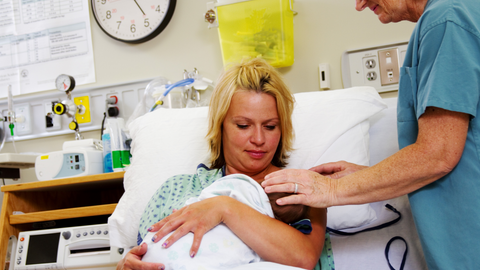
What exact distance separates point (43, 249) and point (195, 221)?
108 cm

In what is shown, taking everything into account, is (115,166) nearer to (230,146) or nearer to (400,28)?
(230,146)

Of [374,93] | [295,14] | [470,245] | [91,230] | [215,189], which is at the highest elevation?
[295,14]

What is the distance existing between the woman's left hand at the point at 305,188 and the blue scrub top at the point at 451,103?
23cm

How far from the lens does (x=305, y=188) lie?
875 mm

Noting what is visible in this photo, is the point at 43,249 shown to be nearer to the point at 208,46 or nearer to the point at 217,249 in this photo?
the point at 217,249

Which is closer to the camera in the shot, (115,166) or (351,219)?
(351,219)

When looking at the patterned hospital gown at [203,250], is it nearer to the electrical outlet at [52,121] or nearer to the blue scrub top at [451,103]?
the blue scrub top at [451,103]

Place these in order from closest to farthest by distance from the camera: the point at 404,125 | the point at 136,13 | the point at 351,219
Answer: the point at 404,125 < the point at 351,219 < the point at 136,13

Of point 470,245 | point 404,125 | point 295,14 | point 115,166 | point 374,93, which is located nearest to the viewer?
point 470,245

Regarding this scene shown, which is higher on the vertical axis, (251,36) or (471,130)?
(251,36)

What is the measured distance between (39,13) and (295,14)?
1.73 meters

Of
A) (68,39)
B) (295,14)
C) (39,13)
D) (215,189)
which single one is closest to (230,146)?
(215,189)

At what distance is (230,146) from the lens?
3.94ft

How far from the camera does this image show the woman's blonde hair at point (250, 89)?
3.84 feet
